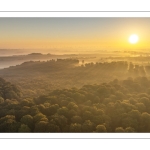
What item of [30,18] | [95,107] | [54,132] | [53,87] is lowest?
[54,132]

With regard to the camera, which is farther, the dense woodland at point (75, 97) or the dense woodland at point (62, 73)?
the dense woodland at point (62, 73)

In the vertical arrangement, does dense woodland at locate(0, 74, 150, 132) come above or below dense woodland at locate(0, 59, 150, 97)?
below

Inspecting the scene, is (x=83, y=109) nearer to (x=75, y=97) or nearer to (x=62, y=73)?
(x=75, y=97)

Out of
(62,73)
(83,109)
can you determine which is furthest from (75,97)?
(62,73)

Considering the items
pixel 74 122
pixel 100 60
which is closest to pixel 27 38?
pixel 100 60

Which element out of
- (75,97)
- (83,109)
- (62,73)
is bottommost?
(83,109)

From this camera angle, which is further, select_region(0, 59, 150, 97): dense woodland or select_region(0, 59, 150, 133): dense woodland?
select_region(0, 59, 150, 97): dense woodland

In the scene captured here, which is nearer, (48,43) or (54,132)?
(54,132)

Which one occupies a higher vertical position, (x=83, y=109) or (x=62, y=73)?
(x=62, y=73)

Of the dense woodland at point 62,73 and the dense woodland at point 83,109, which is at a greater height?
the dense woodland at point 62,73
